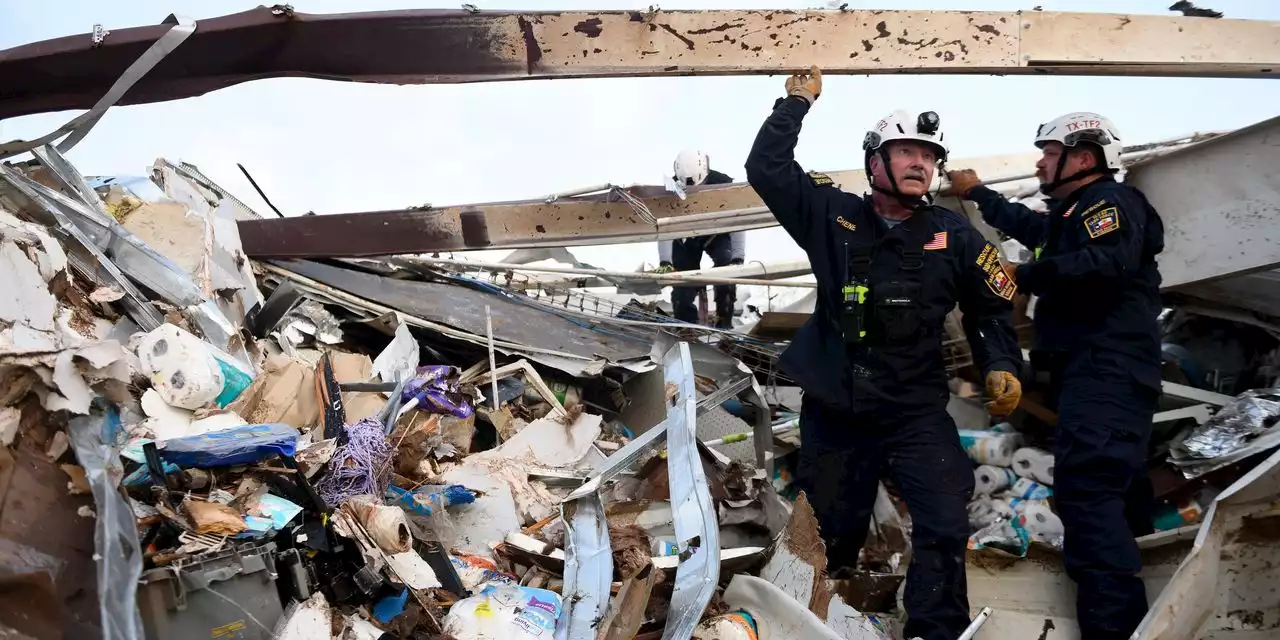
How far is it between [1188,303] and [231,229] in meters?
4.75

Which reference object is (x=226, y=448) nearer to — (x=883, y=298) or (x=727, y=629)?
(x=727, y=629)

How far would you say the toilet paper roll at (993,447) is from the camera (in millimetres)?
4582

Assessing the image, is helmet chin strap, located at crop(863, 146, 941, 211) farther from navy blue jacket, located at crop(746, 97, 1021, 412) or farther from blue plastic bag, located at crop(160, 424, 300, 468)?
blue plastic bag, located at crop(160, 424, 300, 468)

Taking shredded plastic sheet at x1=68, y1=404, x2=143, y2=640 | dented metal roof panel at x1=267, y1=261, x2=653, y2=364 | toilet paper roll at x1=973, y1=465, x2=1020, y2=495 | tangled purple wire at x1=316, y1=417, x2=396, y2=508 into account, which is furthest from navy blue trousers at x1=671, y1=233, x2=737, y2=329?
shredded plastic sheet at x1=68, y1=404, x2=143, y2=640

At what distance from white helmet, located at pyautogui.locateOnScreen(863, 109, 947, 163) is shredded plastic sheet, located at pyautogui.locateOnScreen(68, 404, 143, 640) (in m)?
2.60

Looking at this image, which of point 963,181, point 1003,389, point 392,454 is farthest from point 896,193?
point 392,454

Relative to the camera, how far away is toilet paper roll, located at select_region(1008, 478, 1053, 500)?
14.2 ft

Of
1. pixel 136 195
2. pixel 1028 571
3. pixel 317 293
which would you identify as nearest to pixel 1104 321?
pixel 1028 571

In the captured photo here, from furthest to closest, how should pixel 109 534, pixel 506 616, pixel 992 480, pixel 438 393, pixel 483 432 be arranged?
pixel 992 480 → pixel 483 432 → pixel 438 393 → pixel 506 616 → pixel 109 534

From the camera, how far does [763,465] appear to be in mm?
4363

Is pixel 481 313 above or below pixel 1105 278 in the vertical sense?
below

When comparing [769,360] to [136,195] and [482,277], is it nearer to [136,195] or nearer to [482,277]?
[482,277]

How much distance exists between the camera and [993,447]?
4.59m

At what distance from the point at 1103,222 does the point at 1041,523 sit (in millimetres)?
1418
